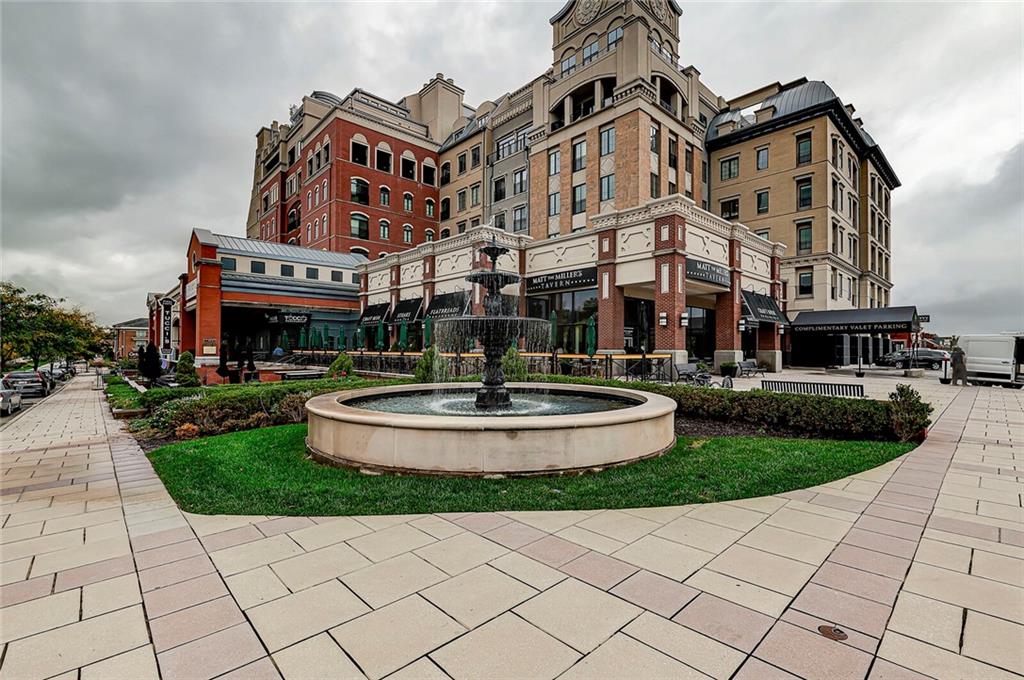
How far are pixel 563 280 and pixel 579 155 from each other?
34.4 feet

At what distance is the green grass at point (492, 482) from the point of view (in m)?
5.07

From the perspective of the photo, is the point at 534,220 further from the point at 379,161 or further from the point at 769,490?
the point at 769,490

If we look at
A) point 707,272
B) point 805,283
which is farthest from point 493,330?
point 805,283

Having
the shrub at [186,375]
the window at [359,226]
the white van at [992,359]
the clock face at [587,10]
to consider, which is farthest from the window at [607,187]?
the window at [359,226]

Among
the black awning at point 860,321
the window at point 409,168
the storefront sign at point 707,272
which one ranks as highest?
the window at point 409,168

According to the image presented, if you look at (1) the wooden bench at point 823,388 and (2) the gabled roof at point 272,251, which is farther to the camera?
(2) the gabled roof at point 272,251

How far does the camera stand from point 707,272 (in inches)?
903

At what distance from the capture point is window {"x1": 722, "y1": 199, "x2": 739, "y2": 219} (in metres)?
37.3

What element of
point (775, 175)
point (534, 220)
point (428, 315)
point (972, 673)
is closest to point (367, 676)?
point (972, 673)

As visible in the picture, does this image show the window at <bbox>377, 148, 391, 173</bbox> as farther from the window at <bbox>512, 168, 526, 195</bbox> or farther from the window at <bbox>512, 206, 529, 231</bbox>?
the window at <bbox>512, 206, 529, 231</bbox>

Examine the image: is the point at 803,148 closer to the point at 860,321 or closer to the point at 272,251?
the point at 860,321

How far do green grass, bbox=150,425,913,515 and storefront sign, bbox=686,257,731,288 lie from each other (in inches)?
603

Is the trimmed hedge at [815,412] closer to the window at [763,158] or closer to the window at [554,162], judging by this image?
the window at [554,162]

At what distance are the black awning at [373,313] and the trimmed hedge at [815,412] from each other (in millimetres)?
28227
